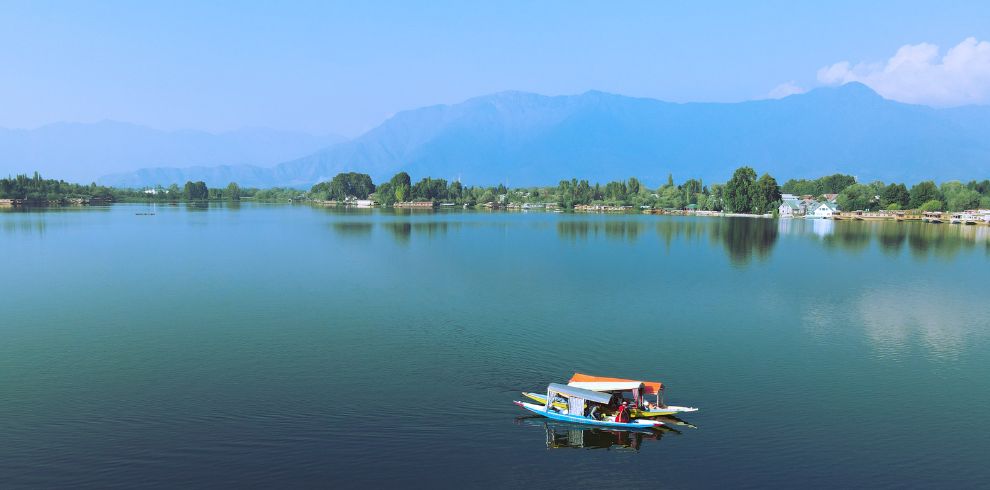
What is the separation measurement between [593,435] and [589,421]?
1.45ft

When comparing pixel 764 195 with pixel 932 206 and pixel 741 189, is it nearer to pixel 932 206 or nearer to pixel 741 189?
pixel 741 189

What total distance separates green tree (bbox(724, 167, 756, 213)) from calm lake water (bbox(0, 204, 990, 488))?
103m

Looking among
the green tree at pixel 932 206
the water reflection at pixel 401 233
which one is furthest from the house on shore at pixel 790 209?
the water reflection at pixel 401 233

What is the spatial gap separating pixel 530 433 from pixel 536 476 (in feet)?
8.30

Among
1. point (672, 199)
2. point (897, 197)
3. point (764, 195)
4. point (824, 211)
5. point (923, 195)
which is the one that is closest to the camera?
point (923, 195)

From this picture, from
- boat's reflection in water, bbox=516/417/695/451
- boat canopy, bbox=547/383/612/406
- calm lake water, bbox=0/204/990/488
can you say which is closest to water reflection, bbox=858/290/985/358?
calm lake water, bbox=0/204/990/488

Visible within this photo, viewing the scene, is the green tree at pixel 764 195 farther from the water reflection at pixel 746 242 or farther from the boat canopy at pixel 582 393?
the boat canopy at pixel 582 393

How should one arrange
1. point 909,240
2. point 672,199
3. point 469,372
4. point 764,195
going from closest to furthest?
point 469,372 → point 909,240 → point 764,195 → point 672,199

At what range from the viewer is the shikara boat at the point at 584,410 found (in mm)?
19375

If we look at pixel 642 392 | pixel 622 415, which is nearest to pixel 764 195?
pixel 642 392

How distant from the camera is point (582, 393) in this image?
19.8 m

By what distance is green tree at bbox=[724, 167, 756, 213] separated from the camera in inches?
5930

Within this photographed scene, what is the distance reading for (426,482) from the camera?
16.2 meters

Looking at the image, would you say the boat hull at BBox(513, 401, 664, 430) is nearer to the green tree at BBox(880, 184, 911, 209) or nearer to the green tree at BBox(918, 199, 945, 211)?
the green tree at BBox(918, 199, 945, 211)
